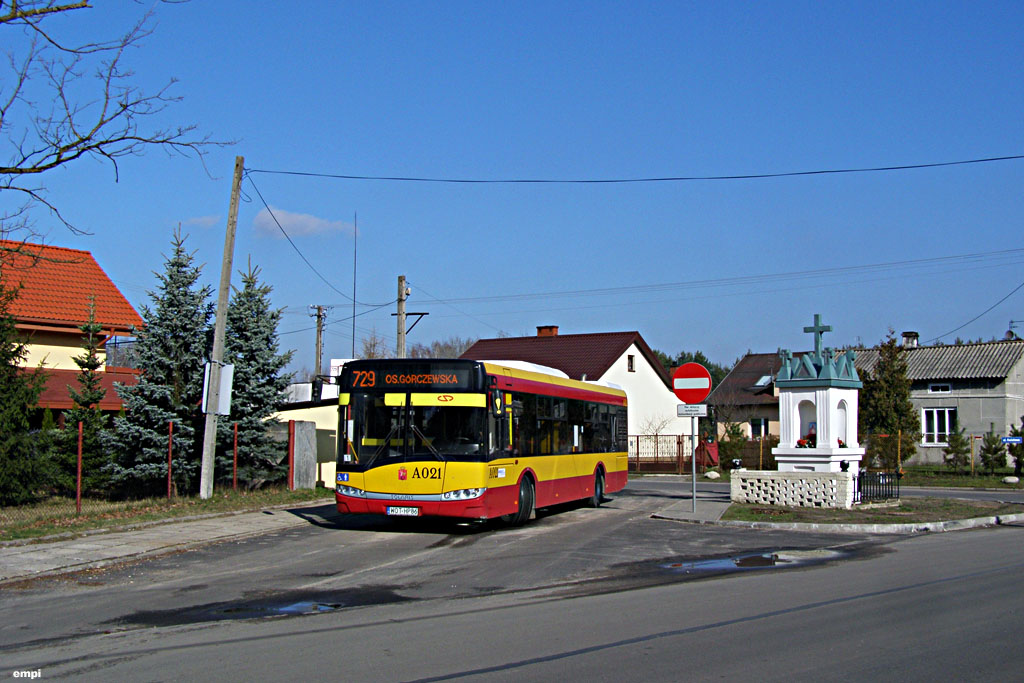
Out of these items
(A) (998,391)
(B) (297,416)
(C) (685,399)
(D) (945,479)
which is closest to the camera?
(C) (685,399)

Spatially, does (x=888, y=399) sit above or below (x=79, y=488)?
above

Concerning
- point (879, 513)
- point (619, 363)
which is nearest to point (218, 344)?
point (879, 513)

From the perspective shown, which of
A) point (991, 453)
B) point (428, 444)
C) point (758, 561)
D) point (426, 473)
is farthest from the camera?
point (991, 453)

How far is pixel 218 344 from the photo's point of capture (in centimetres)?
2062

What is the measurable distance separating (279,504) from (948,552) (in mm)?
13387


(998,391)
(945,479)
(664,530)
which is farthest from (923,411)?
(664,530)

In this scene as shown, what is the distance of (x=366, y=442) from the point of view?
1573 centimetres

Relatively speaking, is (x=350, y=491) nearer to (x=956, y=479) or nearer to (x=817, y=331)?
(x=817, y=331)

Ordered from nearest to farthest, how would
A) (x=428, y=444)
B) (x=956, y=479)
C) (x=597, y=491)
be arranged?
(x=428, y=444) → (x=597, y=491) → (x=956, y=479)

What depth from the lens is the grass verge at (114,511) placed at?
15484mm

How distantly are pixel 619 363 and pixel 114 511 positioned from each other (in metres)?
36.5

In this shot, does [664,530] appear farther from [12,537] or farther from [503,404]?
[12,537]


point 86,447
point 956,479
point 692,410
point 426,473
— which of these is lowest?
point 956,479

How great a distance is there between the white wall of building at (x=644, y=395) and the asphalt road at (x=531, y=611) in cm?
3636
